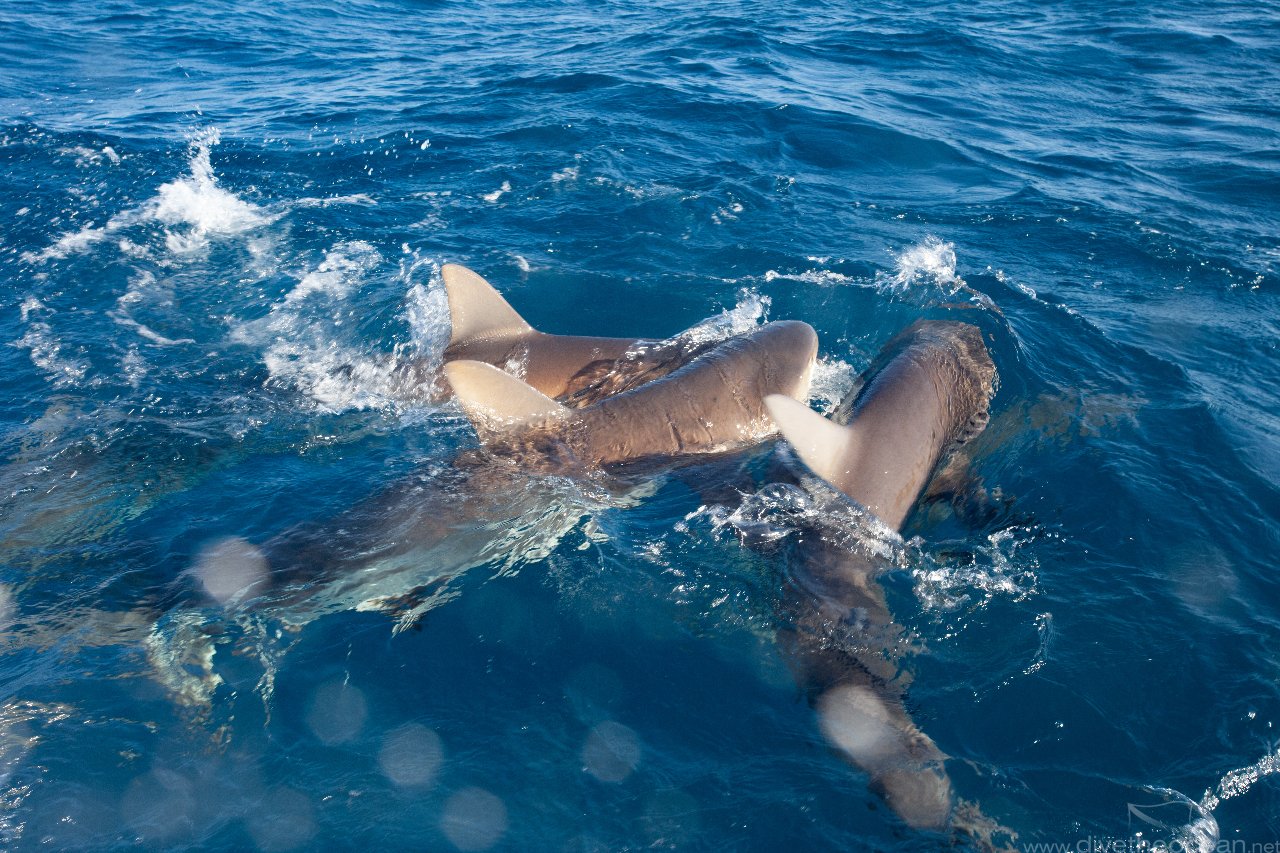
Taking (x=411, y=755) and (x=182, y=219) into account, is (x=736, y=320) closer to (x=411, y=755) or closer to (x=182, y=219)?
(x=411, y=755)

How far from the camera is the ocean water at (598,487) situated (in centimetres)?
566

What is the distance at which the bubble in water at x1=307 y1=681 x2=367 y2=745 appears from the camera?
6.02m

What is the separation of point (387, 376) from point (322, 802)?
20.7ft

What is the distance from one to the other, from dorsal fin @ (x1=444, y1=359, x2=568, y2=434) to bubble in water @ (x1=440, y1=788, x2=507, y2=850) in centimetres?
382

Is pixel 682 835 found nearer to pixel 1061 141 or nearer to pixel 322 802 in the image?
pixel 322 802

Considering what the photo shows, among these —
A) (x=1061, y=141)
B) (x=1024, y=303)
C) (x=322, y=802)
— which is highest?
(x=1061, y=141)

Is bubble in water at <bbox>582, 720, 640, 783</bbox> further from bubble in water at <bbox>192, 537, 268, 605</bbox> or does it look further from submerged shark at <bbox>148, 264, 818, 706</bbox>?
bubble in water at <bbox>192, 537, 268, 605</bbox>

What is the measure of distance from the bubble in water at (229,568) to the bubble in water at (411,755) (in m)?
2.06

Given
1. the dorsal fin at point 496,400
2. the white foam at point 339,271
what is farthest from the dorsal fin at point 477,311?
the white foam at point 339,271

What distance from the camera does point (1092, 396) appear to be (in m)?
10.0

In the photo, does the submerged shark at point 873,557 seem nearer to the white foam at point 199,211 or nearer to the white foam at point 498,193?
the white foam at point 498,193

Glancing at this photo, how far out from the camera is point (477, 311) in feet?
35.7

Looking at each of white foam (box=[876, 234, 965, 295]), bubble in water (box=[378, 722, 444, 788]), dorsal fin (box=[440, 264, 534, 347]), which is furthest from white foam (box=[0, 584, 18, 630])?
white foam (box=[876, 234, 965, 295])

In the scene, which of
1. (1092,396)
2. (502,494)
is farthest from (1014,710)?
(1092,396)
